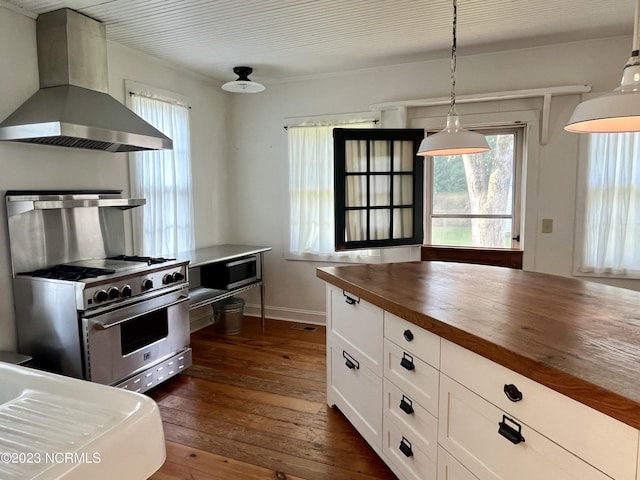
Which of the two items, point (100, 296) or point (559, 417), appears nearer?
point (559, 417)

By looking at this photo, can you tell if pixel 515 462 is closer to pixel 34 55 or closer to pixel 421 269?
pixel 421 269

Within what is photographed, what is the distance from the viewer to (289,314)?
4602 millimetres

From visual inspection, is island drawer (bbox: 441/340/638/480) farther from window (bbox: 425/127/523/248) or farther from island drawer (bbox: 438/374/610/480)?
window (bbox: 425/127/523/248)

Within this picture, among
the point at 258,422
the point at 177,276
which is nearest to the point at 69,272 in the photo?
the point at 177,276

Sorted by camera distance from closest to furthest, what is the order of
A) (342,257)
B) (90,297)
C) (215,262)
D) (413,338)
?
1. (413,338)
2. (90,297)
3. (215,262)
4. (342,257)

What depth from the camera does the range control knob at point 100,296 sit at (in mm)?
2410

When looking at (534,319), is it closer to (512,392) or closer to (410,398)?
(512,392)

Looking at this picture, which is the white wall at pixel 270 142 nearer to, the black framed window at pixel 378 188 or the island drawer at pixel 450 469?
the black framed window at pixel 378 188

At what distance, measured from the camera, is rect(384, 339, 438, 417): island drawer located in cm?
162

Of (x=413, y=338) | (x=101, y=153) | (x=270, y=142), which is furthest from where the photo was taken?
(x=270, y=142)

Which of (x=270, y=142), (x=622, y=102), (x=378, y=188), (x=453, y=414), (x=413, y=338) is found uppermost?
(x=270, y=142)

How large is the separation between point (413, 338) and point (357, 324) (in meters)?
0.54

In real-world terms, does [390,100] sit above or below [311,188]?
above

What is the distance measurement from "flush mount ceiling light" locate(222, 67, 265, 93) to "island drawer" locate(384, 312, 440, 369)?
2.71 metres
